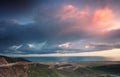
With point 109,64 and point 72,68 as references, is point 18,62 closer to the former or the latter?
point 72,68

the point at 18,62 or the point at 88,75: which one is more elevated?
the point at 18,62

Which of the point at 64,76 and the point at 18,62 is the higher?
the point at 18,62

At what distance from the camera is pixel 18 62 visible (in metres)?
116

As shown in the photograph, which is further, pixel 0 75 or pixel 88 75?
pixel 88 75

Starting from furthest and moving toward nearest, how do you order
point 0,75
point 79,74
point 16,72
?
1. point 79,74
2. point 16,72
3. point 0,75

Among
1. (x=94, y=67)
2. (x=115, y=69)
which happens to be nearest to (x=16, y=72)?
(x=94, y=67)

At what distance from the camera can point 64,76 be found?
125m

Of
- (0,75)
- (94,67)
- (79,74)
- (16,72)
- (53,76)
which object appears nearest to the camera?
(0,75)

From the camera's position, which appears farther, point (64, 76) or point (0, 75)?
point (64, 76)

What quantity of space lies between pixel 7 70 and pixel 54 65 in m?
32.1

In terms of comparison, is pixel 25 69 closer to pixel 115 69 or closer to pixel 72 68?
pixel 72 68

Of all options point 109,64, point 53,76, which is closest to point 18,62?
point 53,76

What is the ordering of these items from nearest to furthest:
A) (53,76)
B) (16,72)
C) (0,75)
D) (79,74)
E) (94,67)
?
1. (0,75)
2. (16,72)
3. (53,76)
4. (79,74)
5. (94,67)

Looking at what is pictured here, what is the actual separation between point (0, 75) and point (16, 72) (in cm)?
1199
